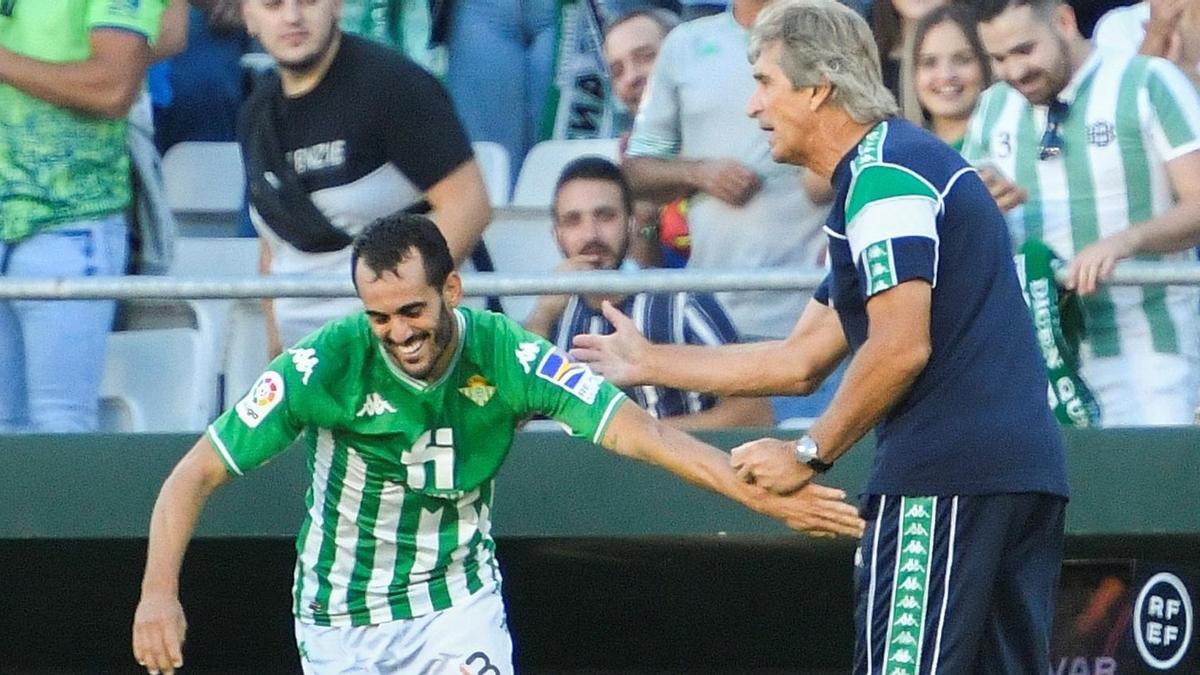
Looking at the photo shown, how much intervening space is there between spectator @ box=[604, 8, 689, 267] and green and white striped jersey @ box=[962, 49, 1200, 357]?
1.14 meters

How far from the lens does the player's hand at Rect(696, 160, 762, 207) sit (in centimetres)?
634

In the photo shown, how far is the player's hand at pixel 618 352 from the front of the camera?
535cm

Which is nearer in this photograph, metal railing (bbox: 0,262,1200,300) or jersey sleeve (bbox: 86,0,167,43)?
metal railing (bbox: 0,262,1200,300)

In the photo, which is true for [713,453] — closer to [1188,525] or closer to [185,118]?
[1188,525]

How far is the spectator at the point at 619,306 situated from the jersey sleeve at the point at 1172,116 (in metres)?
1.25

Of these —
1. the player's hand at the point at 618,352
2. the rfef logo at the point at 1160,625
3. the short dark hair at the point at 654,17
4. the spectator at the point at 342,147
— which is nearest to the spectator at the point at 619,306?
the spectator at the point at 342,147

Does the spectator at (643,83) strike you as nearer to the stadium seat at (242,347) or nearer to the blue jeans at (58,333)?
the stadium seat at (242,347)

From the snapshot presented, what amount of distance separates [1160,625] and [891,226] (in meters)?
2.87

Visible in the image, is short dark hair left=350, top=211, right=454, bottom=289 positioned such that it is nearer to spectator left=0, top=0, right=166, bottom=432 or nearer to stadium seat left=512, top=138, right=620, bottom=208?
spectator left=0, top=0, right=166, bottom=432

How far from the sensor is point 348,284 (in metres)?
5.95

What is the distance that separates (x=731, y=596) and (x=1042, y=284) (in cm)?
284

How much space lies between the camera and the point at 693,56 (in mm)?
6570

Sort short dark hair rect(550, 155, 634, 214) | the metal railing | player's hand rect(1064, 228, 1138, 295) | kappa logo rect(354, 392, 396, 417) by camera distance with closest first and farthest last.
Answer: kappa logo rect(354, 392, 396, 417), player's hand rect(1064, 228, 1138, 295), the metal railing, short dark hair rect(550, 155, 634, 214)

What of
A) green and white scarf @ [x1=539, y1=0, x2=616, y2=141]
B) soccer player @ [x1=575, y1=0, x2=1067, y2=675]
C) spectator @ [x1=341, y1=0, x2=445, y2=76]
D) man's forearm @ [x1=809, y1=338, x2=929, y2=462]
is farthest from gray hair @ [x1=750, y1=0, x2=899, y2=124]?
spectator @ [x1=341, y1=0, x2=445, y2=76]
